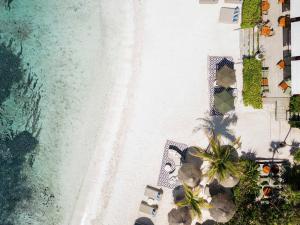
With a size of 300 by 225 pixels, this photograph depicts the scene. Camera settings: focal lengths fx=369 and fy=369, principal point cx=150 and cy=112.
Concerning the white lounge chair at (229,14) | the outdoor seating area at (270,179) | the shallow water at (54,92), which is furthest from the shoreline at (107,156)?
the outdoor seating area at (270,179)

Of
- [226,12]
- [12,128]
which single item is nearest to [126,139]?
[12,128]

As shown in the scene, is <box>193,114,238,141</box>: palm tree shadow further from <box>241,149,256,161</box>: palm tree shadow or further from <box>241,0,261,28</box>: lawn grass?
<box>241,0,261,28</box>: lawn grass

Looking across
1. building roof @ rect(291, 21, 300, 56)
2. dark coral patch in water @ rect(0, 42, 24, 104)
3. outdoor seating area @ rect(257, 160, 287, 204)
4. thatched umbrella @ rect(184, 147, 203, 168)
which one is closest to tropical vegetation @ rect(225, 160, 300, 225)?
outdoor seating area @ rect(257, 160, 287, 204)

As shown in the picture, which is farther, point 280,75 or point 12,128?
point 12,128

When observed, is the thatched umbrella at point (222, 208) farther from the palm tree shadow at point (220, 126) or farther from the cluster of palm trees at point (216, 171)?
the palm tree shadow at point (220, 126)

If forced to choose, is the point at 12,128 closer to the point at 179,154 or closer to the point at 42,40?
the point at 42,40
